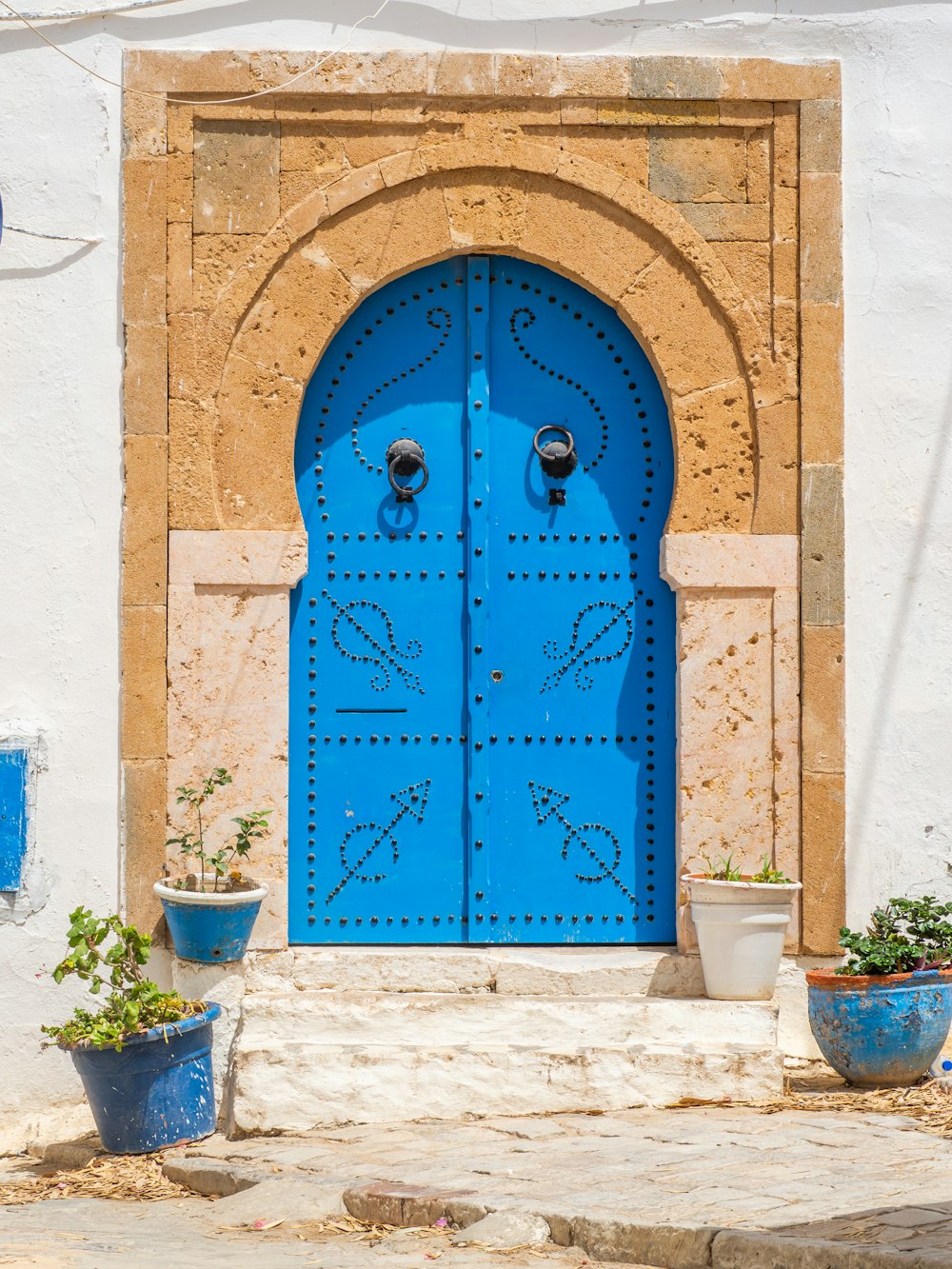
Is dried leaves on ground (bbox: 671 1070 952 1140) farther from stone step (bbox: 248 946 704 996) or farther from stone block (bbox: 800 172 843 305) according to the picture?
stone block (bbox: 800 172 843 305)

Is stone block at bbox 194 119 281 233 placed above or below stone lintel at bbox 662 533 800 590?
above

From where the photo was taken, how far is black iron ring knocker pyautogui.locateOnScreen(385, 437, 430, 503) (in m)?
6.15

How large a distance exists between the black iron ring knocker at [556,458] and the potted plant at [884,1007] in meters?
1.92

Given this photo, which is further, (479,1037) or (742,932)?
(742,932)

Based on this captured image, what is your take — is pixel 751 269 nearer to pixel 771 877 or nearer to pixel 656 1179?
pixel 771 877

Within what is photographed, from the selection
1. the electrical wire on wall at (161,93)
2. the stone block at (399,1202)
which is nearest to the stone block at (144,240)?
the electrical wire on wall at (161,93)

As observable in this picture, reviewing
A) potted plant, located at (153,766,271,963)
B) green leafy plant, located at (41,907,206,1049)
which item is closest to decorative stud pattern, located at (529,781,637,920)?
potted plant, located at (153,766,271,963)

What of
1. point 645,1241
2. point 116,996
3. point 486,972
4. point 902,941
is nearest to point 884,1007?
point 902,941

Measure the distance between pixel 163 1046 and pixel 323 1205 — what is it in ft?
3.36

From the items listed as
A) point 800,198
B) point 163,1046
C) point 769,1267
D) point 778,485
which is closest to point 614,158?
point 800,198

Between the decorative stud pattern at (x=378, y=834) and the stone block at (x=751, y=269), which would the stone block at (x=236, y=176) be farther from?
the decorative stud pattern at (x=378, y=834)

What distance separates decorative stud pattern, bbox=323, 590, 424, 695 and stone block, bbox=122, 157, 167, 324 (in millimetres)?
1237

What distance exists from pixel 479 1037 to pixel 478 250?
288 centimetres

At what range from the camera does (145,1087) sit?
5.17m
